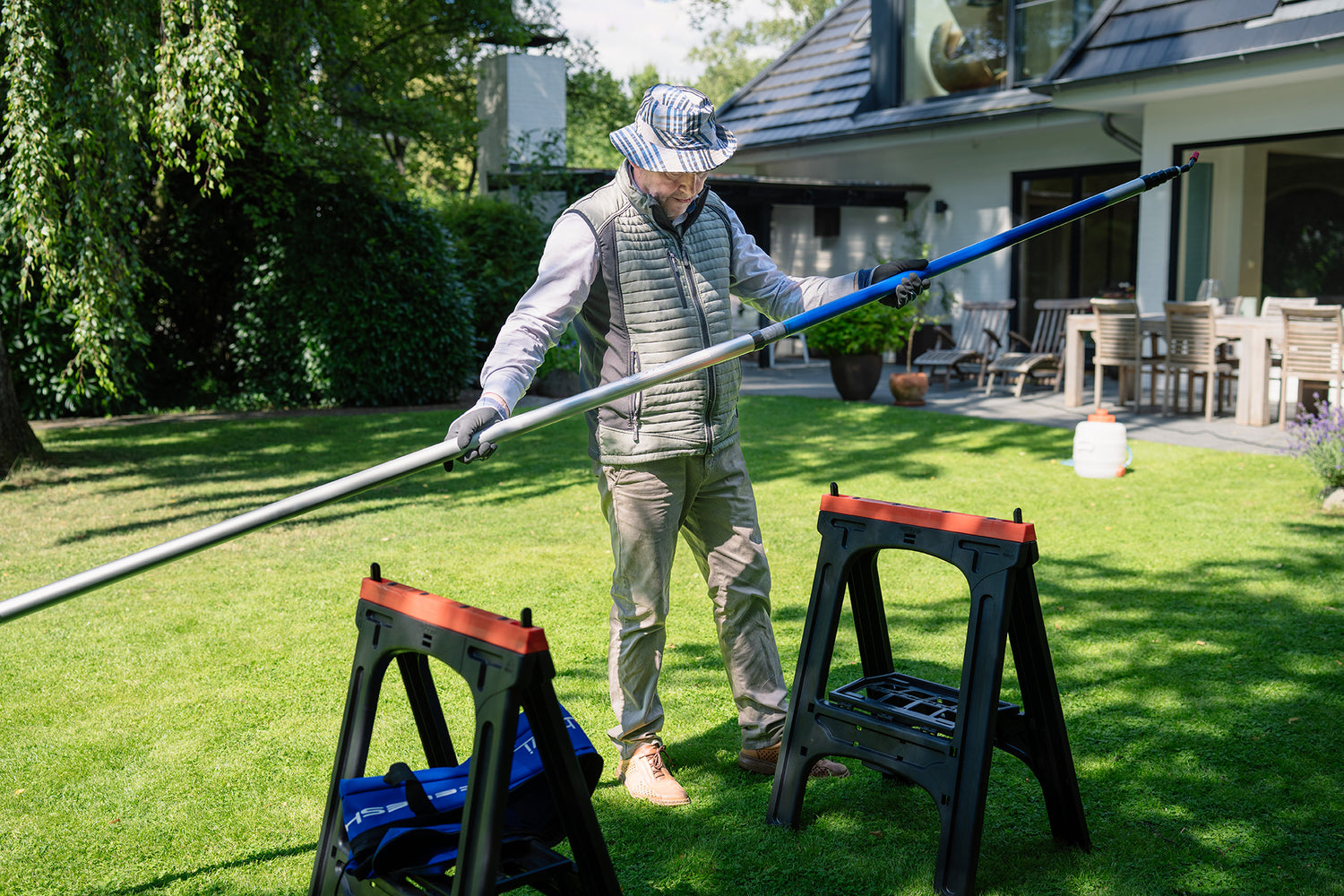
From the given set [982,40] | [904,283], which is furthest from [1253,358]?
[904,283]

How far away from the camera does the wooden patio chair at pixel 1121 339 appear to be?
10.4m

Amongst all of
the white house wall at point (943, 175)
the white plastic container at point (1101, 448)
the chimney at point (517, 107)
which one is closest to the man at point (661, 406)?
the white plastic container at point (1101, 448)

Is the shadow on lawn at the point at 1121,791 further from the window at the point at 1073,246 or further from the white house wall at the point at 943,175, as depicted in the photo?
the white house wall at the point at 943,175

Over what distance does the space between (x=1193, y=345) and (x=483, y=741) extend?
9.56 metres

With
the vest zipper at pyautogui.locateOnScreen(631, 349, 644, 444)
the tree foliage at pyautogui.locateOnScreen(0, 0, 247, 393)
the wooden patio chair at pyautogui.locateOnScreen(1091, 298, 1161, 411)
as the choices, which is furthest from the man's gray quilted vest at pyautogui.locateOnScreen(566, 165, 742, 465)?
the wooden patio chair at pyautogui.locateOnScreen(1091, 298, 1161, 411)

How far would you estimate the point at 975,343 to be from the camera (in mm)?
14484

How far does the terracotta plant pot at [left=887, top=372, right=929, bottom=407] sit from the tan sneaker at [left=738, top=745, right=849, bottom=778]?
8320 millimetres

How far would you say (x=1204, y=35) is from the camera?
10.4m

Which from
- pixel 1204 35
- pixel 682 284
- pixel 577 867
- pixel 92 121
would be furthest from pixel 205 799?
pixel 1204 35

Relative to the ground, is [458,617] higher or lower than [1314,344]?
lower

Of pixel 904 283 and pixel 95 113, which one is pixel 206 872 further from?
pixel 95 113

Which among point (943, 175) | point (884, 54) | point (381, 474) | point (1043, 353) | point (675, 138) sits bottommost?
point (1043, 353)

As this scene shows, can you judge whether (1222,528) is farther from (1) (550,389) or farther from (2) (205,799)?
(1) (550,389)

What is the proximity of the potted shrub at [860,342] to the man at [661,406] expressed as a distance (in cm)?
810
